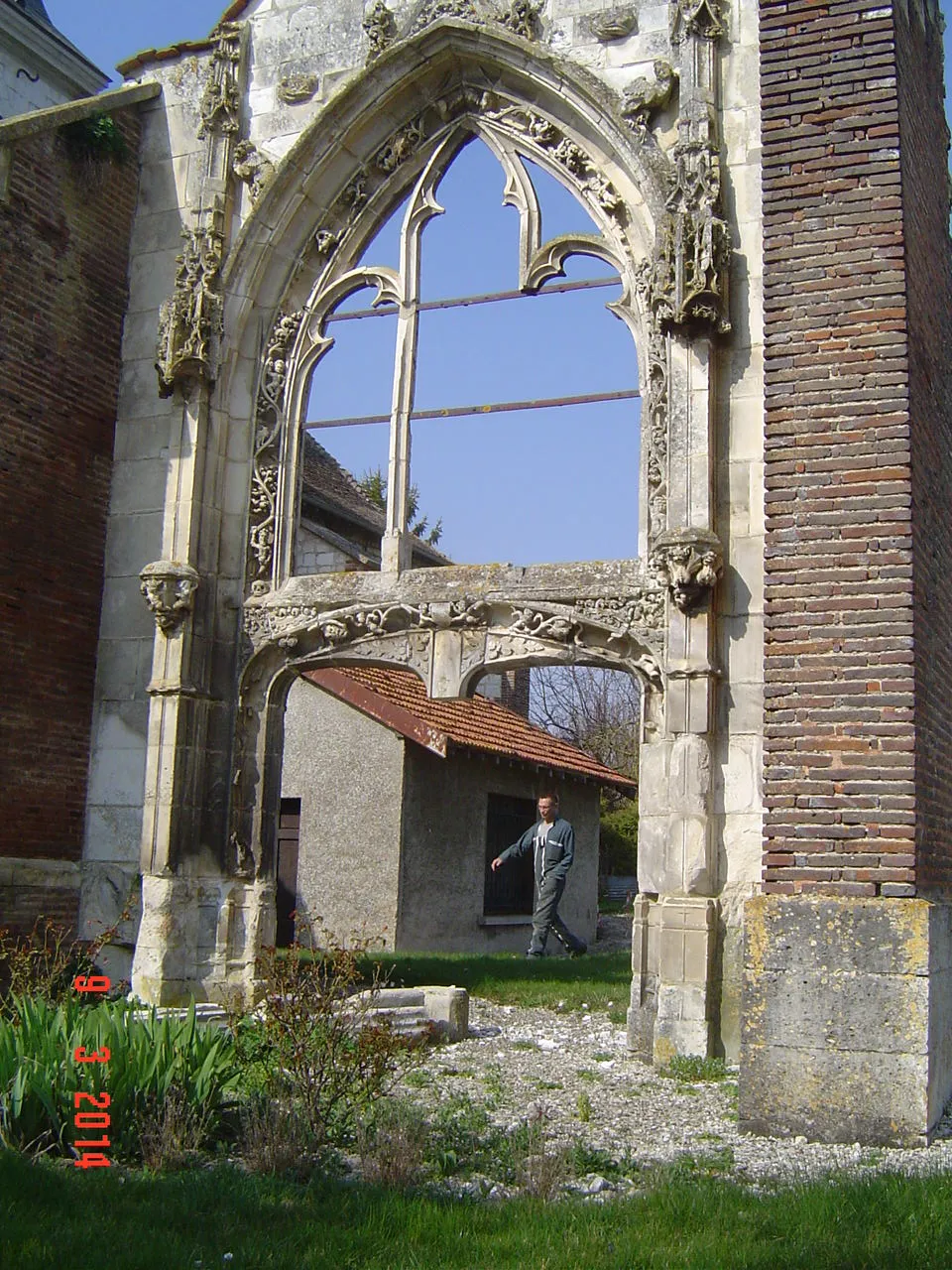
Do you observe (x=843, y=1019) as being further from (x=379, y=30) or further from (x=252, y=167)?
(x=379, y=30)

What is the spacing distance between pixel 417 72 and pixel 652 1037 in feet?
25.6

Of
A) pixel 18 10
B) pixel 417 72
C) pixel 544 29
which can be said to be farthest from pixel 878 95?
pixel 18 10

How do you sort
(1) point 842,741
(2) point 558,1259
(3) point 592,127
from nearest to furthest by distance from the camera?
(2) point 558,1259
(1) point 842,741
(3) point 592,127

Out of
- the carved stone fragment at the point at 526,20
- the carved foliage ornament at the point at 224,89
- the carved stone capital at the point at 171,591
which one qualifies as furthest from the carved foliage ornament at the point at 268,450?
the carved stone fragment at the point at 526,20

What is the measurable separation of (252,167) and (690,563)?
5.46 metres

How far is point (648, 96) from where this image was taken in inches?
419

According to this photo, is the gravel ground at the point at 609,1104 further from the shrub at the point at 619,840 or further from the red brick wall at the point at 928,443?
the shrub at the point at 619,840

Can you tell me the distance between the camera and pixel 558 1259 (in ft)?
14.4

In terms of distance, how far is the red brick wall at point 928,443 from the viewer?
7215 millimetres

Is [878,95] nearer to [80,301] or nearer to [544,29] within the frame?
[544,29]

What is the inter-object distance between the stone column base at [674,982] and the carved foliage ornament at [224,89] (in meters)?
7.53

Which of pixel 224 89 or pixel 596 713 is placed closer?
pixel 224 89

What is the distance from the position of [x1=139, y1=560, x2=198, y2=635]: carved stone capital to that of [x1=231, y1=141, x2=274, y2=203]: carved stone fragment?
10.8 ft
